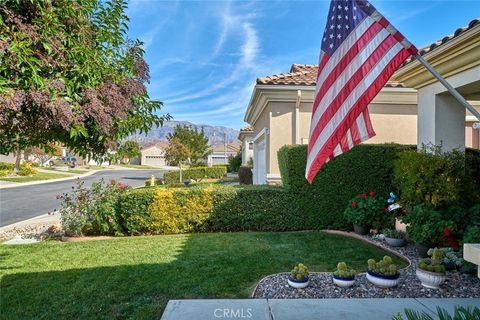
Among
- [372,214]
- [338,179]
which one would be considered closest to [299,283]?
[372,214]

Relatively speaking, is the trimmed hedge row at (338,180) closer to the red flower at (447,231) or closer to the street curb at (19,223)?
the red flower at (447,231)

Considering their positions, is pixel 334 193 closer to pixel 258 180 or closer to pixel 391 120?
pixel 391 120

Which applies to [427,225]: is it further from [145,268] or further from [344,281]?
[145,268]

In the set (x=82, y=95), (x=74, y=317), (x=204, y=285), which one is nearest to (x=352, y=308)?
(x=204, y=285)

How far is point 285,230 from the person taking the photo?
358 inches

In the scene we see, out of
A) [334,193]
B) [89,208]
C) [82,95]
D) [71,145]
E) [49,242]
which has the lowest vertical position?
[49,242]

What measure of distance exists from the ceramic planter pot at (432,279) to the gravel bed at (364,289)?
2.6 inches

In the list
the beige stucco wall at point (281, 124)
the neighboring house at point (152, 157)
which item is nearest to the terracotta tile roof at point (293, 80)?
the beige stucco wall at point (281, 124)

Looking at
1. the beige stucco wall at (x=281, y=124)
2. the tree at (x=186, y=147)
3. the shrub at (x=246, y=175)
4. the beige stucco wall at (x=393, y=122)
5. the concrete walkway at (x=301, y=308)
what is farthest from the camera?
the tree at (x=186, y=147)

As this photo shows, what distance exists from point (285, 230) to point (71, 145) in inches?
255

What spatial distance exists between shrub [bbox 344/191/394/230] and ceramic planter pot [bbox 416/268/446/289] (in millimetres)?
3365

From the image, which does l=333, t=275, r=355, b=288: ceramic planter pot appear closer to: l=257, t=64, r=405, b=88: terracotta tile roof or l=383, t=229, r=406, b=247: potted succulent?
l=383, t=229, r=406, b=247: potted succulent

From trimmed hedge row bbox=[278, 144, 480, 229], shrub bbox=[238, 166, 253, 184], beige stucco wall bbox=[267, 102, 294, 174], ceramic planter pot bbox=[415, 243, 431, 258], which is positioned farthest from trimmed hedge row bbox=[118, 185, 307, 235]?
shrub bbox=[238, 166, 253, 184]

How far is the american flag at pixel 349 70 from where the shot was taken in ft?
8.96
